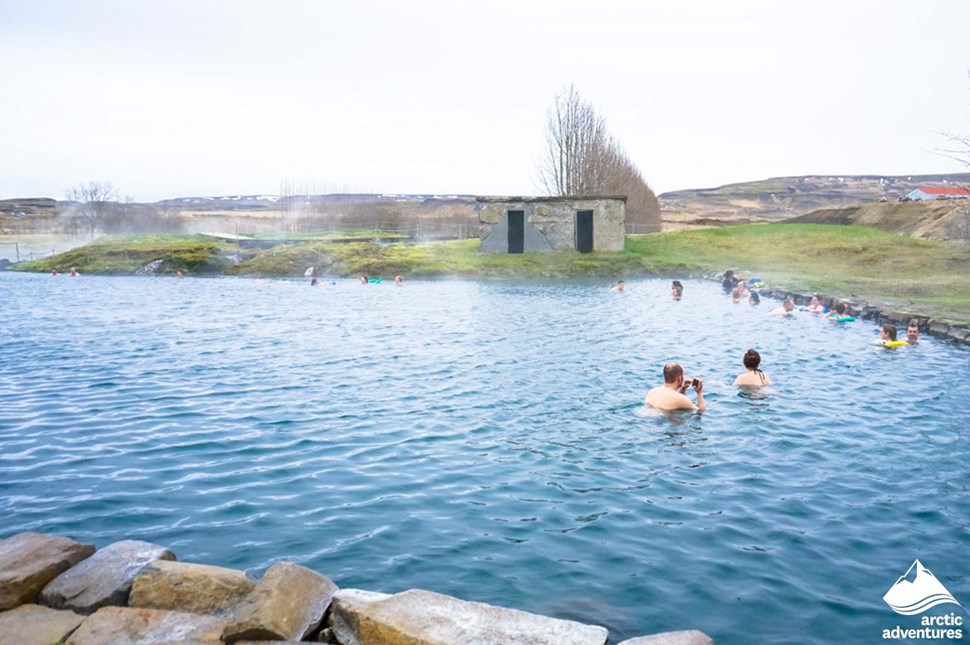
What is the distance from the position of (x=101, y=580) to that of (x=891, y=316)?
20.1 meters

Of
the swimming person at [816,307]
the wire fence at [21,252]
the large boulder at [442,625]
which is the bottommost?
the large boulder at [442,625]

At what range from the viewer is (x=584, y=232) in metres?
41.3

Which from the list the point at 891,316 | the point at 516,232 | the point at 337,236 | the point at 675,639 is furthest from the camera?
the point at 337,236

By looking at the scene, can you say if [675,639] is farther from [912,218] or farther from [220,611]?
[912,218]

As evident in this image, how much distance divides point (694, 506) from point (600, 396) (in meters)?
4.79

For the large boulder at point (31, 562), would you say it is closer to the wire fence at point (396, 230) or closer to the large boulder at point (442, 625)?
the large boulder at point (442, 625)

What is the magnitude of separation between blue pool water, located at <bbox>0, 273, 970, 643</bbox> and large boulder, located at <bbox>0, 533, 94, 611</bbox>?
3.25 ft

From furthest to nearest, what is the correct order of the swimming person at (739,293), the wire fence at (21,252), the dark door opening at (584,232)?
1. the wire fence at (21,252)
2. the dark door opening at (584,232)
3. the swimming person at (739,293)

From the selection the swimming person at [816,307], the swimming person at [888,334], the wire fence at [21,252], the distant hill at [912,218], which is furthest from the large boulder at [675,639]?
the wire fence at [21,252]

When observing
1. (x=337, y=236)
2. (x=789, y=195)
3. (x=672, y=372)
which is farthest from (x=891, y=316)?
(x=789, y=195)

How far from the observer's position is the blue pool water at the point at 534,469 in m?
5.84

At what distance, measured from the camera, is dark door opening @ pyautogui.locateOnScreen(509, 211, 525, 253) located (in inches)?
1636

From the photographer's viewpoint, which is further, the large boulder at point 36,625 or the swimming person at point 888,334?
the swimming person at point 888,334

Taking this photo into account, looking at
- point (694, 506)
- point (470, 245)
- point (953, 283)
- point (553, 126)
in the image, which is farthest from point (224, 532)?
point (553, 126)
